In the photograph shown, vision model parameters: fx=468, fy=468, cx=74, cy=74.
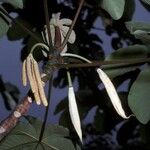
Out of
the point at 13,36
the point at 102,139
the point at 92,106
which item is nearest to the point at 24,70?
the point at 13,36

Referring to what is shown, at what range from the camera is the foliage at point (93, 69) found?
109cm

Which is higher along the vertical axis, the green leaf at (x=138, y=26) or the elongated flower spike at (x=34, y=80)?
the elongated flower spike at (x=34, y=80)

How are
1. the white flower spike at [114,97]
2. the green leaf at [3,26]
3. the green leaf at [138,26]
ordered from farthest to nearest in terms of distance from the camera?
the green leaf at [3,26] → the green leaf at [138,26] → the white flower spike at [114,97]

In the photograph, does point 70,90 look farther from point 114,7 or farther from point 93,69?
point 93,69

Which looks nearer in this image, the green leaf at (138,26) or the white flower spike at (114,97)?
the white flower spike at (114,97)

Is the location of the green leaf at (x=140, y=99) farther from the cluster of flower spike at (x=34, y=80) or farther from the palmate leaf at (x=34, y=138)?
the cluster of flower spike at (x=34, y=80)

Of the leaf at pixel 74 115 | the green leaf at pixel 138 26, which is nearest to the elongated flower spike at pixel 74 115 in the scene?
the leaf at pixel 74 115

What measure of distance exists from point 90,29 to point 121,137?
55 centimetres

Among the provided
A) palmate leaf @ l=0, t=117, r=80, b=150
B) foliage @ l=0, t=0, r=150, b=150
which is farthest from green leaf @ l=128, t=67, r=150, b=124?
palmate leaf @ l=0, t=117, r=80, b=150

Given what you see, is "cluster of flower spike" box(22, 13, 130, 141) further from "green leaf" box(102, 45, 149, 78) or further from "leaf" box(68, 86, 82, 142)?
"green leaf" box(102, 45, 149, 78)

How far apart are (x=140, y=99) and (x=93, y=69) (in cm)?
76

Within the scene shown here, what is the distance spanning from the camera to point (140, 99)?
1.19m

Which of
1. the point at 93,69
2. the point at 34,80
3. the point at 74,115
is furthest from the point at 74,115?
the point at 93,69

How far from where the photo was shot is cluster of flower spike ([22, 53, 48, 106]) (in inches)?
36.0
